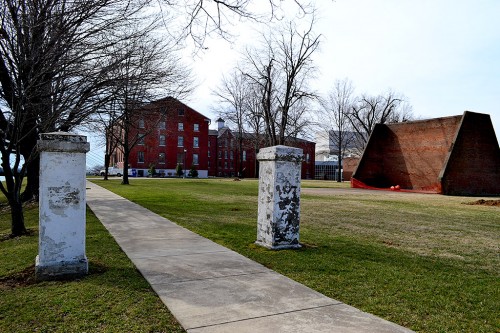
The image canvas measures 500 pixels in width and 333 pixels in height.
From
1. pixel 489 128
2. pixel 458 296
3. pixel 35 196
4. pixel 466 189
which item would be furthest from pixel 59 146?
pixel 489 128

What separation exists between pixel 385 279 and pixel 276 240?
2.13 metres

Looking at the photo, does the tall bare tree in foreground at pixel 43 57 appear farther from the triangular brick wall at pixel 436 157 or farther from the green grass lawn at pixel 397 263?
the triangular brick wall at pixel 436 157

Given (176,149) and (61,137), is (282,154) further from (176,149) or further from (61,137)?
(176,149)

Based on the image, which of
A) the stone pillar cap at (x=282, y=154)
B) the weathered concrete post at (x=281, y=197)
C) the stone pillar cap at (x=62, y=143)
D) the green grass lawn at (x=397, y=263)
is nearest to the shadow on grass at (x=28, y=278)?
the stone pillar cap at (x=62, y=143)

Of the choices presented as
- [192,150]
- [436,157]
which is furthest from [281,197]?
[192,150]

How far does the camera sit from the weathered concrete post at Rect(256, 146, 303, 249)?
21.7 ft

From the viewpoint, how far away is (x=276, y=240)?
6.63 metres

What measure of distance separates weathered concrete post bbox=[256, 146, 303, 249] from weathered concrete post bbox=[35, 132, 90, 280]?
9.88 ft

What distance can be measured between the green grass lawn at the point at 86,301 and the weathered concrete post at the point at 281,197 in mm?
2423

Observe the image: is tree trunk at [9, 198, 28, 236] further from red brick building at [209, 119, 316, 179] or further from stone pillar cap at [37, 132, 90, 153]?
red brick building at [209, 119, 316, 179]

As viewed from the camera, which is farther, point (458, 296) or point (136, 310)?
point (458, 296)

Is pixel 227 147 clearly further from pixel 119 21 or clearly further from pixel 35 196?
pixel 119 21

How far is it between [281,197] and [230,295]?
2713 mm

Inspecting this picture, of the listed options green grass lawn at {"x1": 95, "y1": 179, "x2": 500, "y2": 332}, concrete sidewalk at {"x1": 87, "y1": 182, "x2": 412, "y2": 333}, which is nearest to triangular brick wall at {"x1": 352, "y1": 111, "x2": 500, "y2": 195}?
green grass lawn at {"x1": 95, "y1": 179, "x2": 500, "y2": 332}
